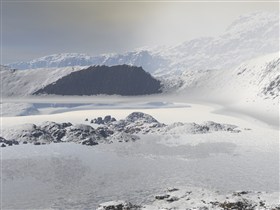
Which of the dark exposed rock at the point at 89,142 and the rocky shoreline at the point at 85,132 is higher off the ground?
the rocky shoreline at the point at 85,132

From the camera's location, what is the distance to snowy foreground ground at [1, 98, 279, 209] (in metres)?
72.2

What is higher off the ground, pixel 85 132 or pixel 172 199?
pixel 85 132

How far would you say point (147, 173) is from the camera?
303 ft

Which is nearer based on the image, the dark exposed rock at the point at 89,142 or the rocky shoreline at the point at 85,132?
the dark exposed rock at the point at 89,142

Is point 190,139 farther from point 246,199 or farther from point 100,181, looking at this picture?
point 246,199

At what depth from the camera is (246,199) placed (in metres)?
68.9

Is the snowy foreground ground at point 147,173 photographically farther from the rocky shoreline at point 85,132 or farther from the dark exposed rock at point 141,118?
the dark exposed rock at point 141,118

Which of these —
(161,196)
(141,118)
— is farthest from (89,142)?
(161,196)

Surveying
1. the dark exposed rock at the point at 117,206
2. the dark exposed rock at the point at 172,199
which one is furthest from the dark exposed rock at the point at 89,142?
the dark exposed rock at the point at 117,206

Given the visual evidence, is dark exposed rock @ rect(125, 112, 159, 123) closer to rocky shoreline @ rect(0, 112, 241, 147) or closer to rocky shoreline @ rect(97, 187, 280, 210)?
rocky shoreline @ rect(0, 112, 241, 147)

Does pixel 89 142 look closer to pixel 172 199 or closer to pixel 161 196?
pixel 161 196

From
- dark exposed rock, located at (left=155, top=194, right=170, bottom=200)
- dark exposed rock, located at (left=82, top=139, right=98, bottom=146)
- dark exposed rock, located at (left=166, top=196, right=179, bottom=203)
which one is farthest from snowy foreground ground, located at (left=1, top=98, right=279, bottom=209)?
dark exposed rock, located at (left=82, top=139, right=98, bottom=146)

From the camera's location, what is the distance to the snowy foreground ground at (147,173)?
237ft

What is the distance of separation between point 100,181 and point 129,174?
8.18 m
